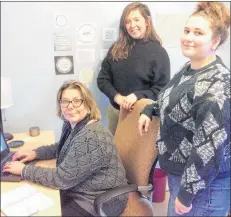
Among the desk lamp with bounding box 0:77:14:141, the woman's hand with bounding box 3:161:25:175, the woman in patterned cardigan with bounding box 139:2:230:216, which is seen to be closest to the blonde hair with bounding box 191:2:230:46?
the woman in patterned cardigan with bounding box 139:2:230:216

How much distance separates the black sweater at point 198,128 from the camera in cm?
89

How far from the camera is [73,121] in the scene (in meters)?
1.36

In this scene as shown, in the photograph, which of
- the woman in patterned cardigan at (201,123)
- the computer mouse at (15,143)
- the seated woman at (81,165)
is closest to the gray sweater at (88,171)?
the seated woman at (81,165)

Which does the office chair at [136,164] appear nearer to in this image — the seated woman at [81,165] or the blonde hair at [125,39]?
the seated woman at [81,165]

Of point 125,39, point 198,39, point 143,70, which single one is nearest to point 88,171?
point 198,39

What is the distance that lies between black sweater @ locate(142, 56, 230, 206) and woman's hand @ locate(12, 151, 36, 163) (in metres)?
0.71

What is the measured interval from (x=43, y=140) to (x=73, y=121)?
0.53 metres

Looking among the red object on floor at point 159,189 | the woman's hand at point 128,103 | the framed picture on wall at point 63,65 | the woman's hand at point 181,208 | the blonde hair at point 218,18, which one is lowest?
the red object on floor at point 159,189

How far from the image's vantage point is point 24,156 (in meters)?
Answer: 1.46

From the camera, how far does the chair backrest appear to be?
132 cm

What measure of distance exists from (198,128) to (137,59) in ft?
3.24

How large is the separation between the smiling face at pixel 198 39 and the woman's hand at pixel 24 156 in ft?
2.95

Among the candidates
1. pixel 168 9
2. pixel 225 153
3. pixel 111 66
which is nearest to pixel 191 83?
pixel 225 153

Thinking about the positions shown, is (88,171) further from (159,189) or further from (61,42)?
(61,42)
